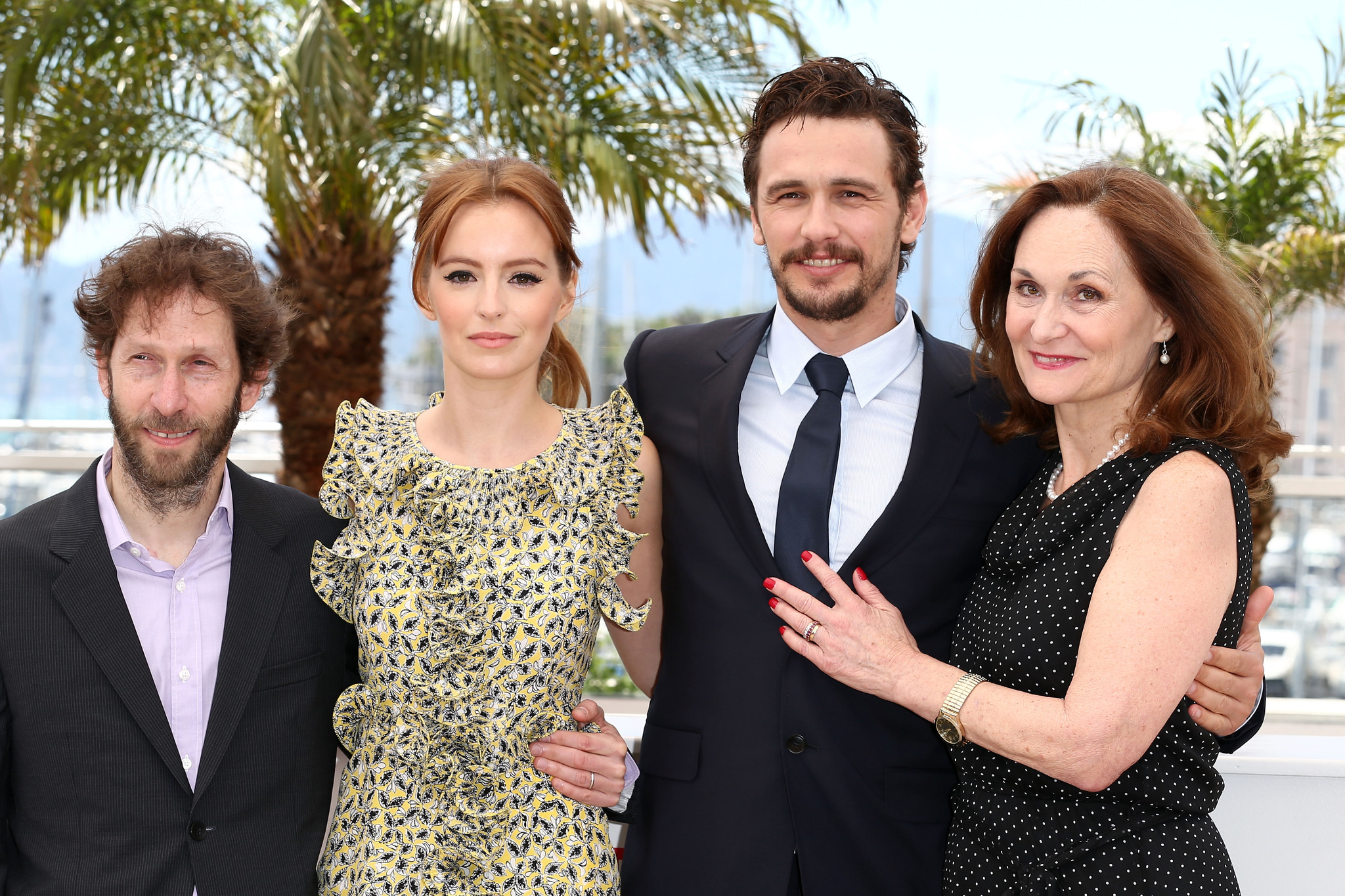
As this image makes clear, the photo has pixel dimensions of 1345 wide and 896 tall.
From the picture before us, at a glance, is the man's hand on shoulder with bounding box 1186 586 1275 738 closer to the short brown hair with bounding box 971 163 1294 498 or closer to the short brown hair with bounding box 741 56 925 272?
the short brown hair with bounding box 971 163 1294 498

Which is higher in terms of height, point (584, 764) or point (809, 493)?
point (809, 493)

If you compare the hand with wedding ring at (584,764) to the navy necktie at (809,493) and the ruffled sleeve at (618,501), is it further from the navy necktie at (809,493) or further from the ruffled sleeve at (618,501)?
the navy necktie at (809,493)

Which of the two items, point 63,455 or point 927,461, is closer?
point 927,461

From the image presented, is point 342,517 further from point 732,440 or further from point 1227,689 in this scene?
point 1227,689

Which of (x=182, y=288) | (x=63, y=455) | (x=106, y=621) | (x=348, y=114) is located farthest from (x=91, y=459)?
(x=106, y=621)

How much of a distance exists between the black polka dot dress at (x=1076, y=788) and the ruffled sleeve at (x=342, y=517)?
112cm

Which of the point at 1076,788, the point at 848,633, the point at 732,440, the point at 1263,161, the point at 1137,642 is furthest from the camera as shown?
the point at 1263,161

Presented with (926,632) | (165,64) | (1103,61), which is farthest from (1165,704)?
(1103,61)

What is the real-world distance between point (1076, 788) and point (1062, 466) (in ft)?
1.91

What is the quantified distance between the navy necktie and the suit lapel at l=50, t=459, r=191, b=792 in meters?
1.10

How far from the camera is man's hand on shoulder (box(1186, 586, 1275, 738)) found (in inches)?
70.8

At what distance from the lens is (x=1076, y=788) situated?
5.72ft

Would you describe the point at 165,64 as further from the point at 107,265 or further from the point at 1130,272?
the point at 1130,272

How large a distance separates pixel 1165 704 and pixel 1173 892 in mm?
302
